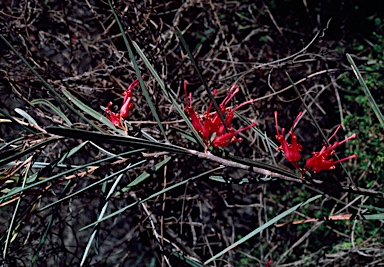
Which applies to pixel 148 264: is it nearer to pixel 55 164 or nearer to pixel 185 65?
pixel 185 65

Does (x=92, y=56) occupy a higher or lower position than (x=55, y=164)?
lower

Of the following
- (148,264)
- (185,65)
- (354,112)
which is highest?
(185,65)

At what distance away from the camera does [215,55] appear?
155 cm

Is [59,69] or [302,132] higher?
[59,69]

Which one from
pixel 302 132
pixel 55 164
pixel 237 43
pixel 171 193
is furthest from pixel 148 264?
pixel 55 164

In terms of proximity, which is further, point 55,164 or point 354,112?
point 354,112

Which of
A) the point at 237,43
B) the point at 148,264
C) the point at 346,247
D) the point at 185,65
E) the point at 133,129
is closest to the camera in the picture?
the point at 133,129

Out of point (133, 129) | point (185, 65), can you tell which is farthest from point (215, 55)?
point (133, 129)

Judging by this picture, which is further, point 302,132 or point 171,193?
point 302,132

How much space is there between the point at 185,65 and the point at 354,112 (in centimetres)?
60

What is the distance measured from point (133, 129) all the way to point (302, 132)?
109cm

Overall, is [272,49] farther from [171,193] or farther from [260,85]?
[171,193]

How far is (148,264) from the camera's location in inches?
73.2

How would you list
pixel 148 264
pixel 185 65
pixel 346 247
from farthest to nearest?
1. pixel 148 264
2. pixel 185 65
3. pixel 346 247
